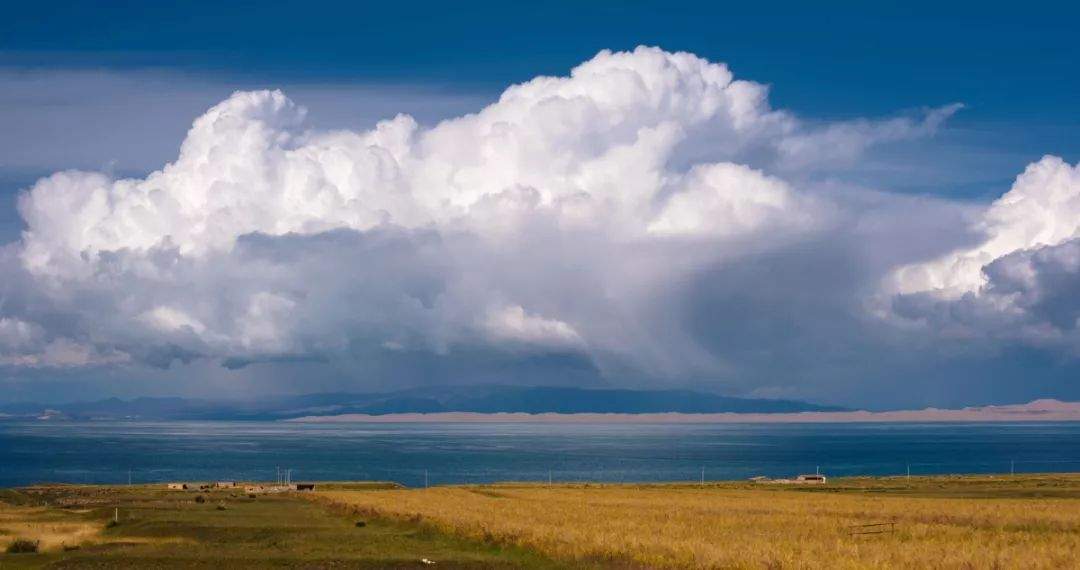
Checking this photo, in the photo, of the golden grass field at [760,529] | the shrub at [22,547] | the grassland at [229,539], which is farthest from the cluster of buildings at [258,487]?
the shrub at [22,547]

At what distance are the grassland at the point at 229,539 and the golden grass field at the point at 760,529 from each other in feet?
7.30

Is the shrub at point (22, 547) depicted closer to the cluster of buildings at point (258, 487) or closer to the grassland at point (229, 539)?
the grassland at point (229, 539)

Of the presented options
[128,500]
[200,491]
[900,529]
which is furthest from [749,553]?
[200,491]

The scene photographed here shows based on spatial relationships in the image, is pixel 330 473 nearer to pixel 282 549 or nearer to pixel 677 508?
pixel 677 508

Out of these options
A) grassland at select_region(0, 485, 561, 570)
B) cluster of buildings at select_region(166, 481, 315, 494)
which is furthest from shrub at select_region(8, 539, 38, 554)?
cluster of buildings at select_region(166, 481, 315, 494)

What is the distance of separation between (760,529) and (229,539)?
86.6 feet

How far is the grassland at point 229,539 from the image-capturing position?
143ft

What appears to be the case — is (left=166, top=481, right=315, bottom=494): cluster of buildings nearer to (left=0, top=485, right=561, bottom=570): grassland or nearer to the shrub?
(left=0, top=485, right=561, bottom=570): grassland

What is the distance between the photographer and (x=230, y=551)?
48.1 m

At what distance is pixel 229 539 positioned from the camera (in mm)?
54375

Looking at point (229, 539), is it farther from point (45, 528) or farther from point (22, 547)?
point (45, 528)

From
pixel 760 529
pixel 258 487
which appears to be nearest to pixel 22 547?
pixel 760 529

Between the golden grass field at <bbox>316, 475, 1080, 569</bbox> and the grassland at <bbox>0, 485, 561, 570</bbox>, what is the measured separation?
222 centimetres

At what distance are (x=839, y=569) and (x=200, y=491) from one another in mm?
82926
